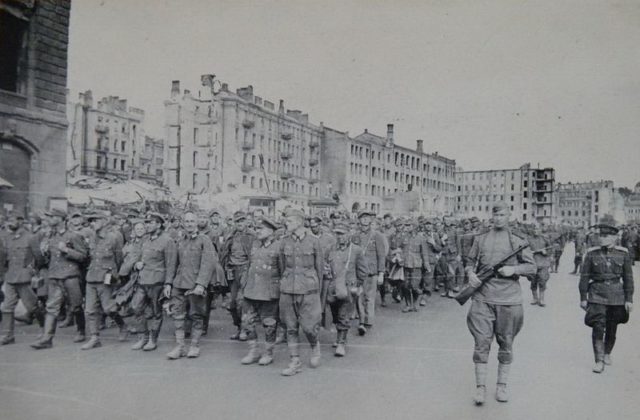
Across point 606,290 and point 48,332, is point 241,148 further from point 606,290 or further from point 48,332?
point 606,290

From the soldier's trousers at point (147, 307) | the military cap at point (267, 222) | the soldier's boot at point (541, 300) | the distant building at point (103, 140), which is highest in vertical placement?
the distant building at point (103, 140)

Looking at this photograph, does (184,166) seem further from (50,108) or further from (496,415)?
(496,415)

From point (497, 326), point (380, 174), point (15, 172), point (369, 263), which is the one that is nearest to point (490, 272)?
point (497, 326)

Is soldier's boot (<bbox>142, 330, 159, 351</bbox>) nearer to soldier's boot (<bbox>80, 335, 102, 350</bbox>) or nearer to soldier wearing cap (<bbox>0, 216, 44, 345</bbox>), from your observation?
soldier's boot (<bbox>80, 335, 102, 350</bbox>)

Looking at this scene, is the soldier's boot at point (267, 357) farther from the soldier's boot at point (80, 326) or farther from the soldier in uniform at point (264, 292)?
the soldier's boot at point (80, 326)

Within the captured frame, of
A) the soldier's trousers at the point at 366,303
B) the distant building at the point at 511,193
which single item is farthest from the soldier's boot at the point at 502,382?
the distant building at the point at 511,193

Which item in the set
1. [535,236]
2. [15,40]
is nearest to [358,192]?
[535,236]

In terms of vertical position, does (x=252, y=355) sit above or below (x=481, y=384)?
below
